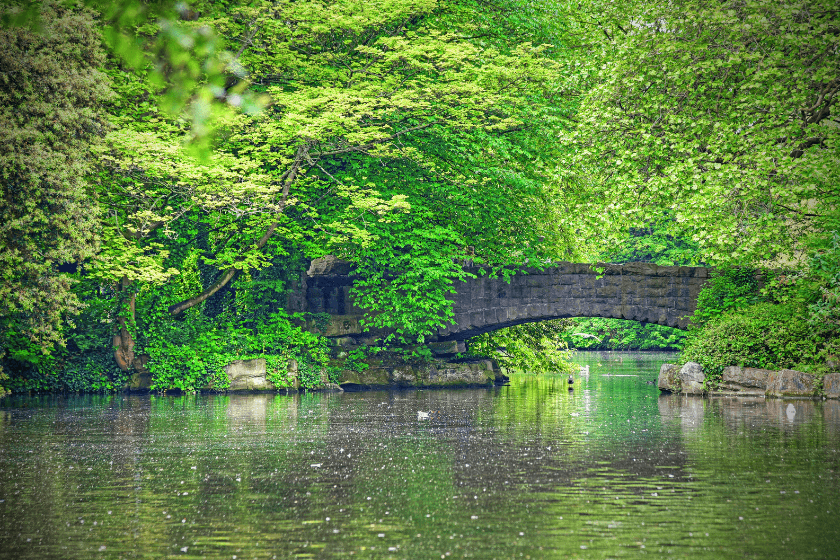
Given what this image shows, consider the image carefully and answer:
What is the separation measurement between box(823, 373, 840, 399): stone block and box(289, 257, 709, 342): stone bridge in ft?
21.8

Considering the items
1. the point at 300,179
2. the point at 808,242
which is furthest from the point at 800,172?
the point at 300,179

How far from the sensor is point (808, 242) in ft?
70.0

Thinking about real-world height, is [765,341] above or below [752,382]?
above

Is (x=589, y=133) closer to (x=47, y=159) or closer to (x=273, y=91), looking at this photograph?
(x=273, y=91)

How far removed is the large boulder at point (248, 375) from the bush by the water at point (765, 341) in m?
12.2

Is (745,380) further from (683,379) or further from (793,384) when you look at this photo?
(683,379)

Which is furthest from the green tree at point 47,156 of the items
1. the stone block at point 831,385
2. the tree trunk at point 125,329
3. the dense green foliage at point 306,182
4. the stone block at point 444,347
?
the stone block at point 831,385

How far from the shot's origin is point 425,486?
30.5 feet

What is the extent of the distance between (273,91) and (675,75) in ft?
34.5

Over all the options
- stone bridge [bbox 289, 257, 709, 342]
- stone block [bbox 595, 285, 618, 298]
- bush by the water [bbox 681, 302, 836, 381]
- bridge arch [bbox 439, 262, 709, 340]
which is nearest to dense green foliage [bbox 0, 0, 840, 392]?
bush by the water [bbox 681, 302, 836, 381]

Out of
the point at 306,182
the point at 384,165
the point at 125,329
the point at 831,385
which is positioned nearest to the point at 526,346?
the point at 384,165

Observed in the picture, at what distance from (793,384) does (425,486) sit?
15.3 metres

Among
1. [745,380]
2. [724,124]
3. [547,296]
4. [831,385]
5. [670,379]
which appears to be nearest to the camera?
[831,385]

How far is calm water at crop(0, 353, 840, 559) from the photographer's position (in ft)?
22.5
